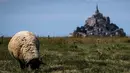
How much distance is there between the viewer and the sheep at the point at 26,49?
86.0ft

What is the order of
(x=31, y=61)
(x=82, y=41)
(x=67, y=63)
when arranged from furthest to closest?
(x=82, y=41), (x=67, y=63), (x=31, y=61)

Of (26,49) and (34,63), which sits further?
(26,49)

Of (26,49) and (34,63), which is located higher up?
(26,49)

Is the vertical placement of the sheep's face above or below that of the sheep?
below

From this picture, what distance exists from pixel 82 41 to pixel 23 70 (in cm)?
4400

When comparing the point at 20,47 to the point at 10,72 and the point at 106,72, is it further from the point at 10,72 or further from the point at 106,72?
the point at 106,72

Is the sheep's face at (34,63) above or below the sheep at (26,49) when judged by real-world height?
below

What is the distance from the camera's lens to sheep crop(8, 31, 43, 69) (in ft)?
86.0

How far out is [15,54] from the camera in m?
28.4

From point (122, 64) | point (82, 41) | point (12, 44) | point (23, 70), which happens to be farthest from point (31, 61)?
point (82, 41)

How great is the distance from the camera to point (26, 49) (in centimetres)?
2695

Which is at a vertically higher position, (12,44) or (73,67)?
(12,44)

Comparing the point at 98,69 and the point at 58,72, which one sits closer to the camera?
the point at 58,72

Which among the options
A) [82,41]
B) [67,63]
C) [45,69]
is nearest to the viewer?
[45,69]
